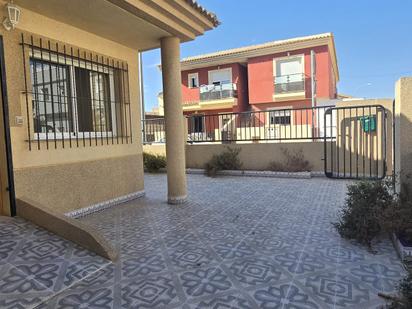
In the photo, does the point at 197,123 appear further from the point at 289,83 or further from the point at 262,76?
the point at 262,76

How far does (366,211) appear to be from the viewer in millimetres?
4133

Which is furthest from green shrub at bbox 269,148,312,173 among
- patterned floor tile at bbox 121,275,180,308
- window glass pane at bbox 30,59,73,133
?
patterned floor tile at bbox 121,275,180,308

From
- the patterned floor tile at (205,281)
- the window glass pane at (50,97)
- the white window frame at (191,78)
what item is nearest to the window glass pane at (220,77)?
the white window frame at (191,78)

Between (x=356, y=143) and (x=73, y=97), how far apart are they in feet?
23.9

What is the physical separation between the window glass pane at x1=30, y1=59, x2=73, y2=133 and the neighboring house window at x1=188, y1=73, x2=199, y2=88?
75.1ft

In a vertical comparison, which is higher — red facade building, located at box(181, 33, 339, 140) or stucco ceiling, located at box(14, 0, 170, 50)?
red facade building, located at box(181, 33, 339, 140)

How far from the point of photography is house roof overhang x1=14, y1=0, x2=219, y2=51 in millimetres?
4695

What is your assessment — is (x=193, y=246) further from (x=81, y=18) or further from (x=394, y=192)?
(x=81, y=18)

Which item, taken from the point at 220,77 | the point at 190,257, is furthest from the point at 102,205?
the point at 220,77

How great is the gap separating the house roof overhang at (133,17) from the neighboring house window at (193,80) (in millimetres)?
21516

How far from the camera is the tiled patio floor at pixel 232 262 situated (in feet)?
9.14

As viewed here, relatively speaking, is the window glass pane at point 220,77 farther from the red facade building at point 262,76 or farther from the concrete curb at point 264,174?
the concrete curb at point 264,174

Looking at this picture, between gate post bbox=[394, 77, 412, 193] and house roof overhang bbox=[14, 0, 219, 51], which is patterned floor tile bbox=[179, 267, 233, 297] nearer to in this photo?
gate post bbox=[394, 77, 412, 193]

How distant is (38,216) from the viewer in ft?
13.5
